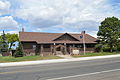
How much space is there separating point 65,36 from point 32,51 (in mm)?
9207

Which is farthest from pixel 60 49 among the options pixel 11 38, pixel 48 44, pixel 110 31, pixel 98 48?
pixel 11 38

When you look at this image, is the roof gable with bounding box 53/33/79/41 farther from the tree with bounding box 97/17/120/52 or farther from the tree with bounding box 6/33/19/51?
the tree with bounding box 6/33/19/51

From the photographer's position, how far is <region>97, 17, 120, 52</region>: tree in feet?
115

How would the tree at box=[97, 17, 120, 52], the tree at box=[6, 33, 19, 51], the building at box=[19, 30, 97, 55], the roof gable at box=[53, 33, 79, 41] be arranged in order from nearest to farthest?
the building at box=[19, 30, 97, 55], the tree at box=[97, 17, 120, 52], the roof gable at box=[53, 33, 79, 41], the tree at box=[6, 33, 19, 51]

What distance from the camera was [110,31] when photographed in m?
35.3

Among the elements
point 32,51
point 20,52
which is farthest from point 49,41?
point 20,52

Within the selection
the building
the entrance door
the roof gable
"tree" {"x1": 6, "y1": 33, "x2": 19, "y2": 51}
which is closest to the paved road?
the building

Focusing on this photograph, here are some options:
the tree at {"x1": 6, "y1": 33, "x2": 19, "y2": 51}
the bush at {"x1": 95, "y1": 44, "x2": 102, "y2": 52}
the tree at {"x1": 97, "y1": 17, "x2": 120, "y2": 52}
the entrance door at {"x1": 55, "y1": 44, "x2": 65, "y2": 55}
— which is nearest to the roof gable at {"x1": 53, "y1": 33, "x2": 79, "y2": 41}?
the entrance door at {"x1": 55, "y1": 44, "x2": 65, "y2": 55}

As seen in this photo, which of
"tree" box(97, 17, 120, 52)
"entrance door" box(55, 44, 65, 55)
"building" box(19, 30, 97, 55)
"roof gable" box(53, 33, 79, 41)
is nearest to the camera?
"building" box(19, 30, 97, 55)

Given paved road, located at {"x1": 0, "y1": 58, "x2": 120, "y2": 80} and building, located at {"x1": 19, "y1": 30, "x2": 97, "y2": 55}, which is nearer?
paved road, located at {"x1": 0, "y1": 58, "x2": 120, "y2": 80}

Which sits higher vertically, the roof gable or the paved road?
the roof gable

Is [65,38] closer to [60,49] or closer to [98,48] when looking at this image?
[60,49]

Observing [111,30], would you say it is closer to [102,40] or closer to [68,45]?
[102,40]

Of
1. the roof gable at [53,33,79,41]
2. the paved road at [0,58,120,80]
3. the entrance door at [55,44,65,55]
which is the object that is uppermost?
the roof gable at [53,33,79,41]
